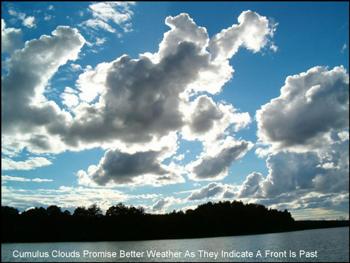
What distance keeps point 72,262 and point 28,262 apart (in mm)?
10949

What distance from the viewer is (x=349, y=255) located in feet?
311

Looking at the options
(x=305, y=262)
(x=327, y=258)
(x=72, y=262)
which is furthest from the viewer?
(x=72, y=262)

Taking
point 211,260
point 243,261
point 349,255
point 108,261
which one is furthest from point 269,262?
point 108,261

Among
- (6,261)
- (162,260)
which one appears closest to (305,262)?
(162,260)

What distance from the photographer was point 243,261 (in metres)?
86.9

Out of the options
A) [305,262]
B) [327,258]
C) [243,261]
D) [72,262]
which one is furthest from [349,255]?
[72,262]

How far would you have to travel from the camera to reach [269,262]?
282 ft

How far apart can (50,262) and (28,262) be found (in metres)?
5.38

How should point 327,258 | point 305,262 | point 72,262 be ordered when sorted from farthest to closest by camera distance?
point 72,262 → point 327,258 → point 305,262

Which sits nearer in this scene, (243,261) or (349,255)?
(243,261)

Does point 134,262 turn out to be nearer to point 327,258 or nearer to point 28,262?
point 28,262

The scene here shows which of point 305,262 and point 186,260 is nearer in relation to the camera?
point 305,262

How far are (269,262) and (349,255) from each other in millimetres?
24959

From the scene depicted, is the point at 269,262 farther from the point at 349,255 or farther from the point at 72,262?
the point at 72,262
